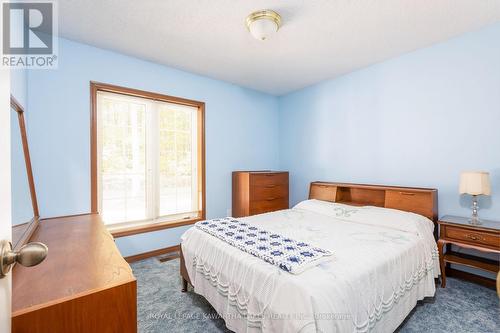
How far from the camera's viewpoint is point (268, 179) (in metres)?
3.71

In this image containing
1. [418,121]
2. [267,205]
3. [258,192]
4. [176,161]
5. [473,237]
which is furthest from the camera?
[267,205]

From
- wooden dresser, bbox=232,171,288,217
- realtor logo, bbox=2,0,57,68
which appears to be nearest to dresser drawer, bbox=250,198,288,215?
wooden dresser, bbox=232,171,288,217

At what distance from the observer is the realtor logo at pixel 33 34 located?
5.98 feet

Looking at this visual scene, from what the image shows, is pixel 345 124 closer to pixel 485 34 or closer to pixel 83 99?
pixel 485 34

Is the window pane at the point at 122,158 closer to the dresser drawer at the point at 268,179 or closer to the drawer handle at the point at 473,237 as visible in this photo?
the dresser drawer at the point at 268,179

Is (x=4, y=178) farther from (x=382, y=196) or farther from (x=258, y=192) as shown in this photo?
(x=382, y=196)

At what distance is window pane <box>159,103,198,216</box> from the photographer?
325cm

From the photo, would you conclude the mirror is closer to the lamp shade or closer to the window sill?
the window sill

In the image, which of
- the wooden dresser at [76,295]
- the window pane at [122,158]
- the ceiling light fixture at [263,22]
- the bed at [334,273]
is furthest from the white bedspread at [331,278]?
the ceiling light fixture at [263,22]

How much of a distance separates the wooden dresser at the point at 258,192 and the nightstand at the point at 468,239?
2.13 meters

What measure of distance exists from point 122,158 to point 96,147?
355 millimetres

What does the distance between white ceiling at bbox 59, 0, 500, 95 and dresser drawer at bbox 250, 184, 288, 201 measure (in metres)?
1.77

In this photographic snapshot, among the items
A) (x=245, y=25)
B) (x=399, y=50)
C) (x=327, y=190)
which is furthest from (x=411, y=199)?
(x=245, y=25)

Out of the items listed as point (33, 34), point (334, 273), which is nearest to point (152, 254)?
point (334, 273)
